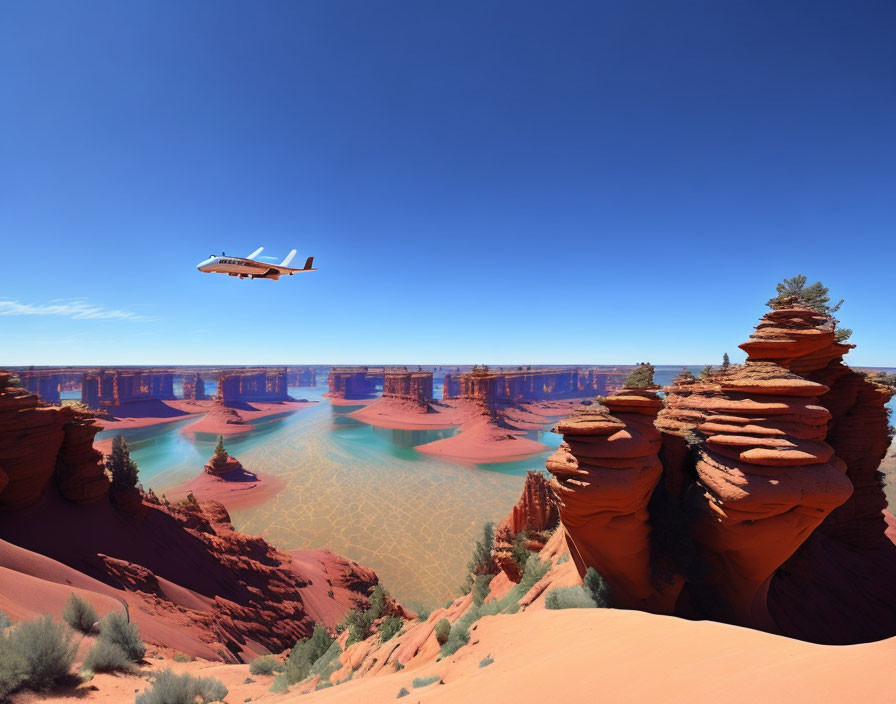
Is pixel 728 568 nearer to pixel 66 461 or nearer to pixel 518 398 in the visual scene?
pixel 66 461

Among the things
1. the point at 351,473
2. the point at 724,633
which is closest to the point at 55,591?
the point at 724,633

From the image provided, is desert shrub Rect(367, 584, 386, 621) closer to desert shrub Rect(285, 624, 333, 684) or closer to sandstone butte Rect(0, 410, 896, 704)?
desert shrub Rect(285, 624, 333, 684)

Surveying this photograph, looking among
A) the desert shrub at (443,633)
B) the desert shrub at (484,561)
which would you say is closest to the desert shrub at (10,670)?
the desert shrub at (443,633)

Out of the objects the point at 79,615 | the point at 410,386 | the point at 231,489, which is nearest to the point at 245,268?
the point at 79,615

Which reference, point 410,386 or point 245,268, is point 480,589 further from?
point 410,386

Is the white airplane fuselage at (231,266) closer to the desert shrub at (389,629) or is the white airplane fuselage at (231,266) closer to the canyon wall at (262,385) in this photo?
the desert shrub at (389,629)

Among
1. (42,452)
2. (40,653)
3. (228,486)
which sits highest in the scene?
(42,452)

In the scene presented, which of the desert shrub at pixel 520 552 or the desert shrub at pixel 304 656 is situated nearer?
the desert shrub at pixel 304 656
